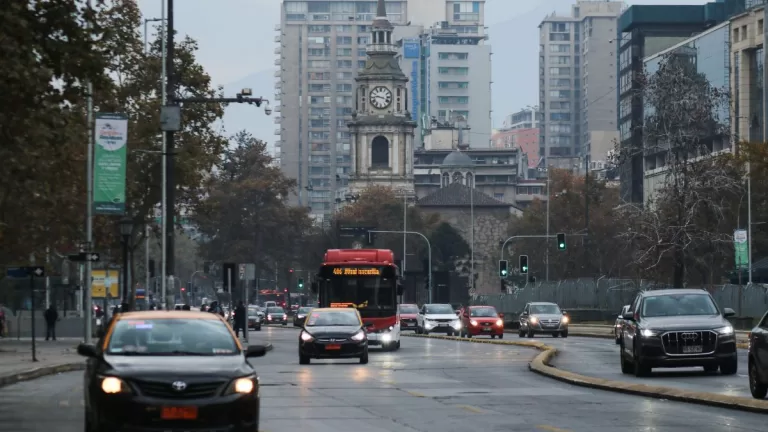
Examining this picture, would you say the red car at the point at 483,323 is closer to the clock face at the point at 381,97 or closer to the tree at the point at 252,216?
the tree at the point at 252,216

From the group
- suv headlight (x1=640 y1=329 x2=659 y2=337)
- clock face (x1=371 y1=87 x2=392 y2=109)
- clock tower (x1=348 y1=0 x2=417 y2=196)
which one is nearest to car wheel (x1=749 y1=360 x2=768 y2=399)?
suv headlight (x1=640 y1=329 x2=659 y2=337)

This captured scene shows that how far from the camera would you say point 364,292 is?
5244 cm

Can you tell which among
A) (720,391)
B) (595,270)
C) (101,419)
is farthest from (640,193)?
(101,419)

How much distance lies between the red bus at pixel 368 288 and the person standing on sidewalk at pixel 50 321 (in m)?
19.3

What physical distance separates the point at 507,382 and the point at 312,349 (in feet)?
33.4

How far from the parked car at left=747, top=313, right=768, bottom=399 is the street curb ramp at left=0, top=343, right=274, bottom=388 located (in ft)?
35.0

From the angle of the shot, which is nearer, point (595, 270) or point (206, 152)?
point (206, 152)

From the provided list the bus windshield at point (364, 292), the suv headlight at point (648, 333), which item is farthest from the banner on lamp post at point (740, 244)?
the suv headlight at point (648, 333)

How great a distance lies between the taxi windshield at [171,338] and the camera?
17.0 m

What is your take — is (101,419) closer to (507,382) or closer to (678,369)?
(507,382)

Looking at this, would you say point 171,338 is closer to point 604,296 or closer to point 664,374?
point 664,374

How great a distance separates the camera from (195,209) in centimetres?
7394

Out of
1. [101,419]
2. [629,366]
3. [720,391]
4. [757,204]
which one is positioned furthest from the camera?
[757,204]

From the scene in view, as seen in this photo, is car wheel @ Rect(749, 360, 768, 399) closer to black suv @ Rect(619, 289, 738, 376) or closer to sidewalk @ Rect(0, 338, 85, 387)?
black suv @ Rect(619, 289, 738, 376)
